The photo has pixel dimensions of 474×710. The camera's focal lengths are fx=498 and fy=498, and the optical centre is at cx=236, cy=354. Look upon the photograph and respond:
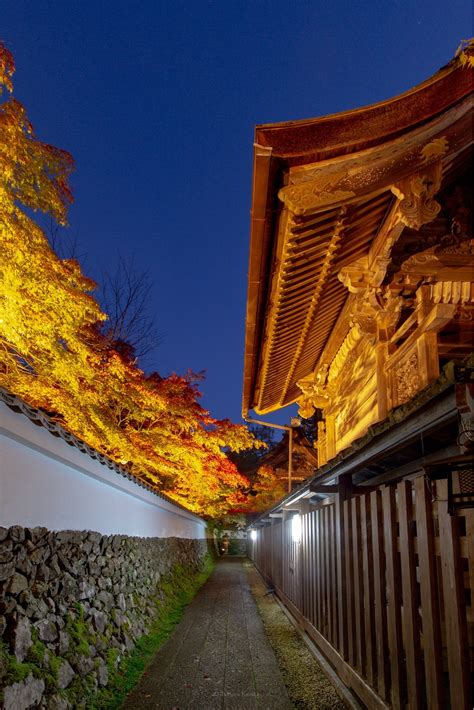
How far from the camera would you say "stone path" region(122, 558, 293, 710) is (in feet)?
20.9

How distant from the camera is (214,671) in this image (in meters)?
7.77

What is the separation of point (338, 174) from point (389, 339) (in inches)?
156

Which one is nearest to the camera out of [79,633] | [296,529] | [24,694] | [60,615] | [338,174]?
[24,694]

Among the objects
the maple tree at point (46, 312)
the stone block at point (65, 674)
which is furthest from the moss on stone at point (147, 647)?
the maple tree at point (46, 312)

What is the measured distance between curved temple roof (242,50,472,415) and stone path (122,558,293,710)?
5361mm

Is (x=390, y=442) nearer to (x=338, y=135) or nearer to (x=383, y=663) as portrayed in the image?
(x=383, y=663)

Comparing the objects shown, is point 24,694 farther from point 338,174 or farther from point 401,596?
point 338,174

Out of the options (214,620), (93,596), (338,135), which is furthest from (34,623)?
(214,620)

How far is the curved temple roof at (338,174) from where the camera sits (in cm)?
489

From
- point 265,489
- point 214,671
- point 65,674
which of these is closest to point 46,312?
point 65,674

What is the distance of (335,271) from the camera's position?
7.48 meters

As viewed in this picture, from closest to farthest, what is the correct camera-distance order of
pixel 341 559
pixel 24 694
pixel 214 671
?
pixel 24 694
pixel 341 559
pixel 214 671

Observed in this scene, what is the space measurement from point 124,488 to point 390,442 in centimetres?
663

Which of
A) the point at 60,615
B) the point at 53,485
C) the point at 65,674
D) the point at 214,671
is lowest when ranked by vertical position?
the point at 214,671
